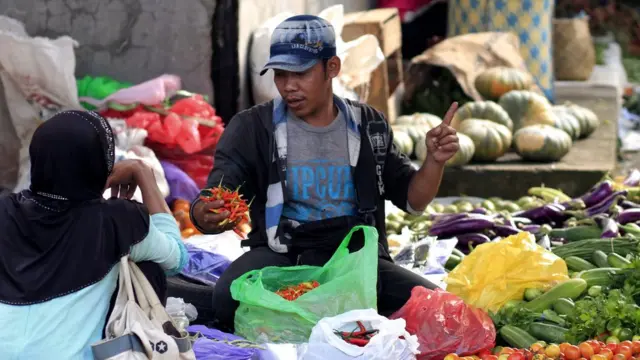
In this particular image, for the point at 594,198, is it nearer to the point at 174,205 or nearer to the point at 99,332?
the point at 174,205

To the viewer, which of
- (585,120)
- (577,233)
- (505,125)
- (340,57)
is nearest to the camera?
(577,233)

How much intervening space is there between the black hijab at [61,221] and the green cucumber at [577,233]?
10.3ft

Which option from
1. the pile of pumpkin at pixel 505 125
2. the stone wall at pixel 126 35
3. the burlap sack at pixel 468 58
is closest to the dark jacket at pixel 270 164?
the stone wall at pixel 126 35

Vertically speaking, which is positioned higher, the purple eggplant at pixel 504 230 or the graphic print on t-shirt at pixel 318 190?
A: the graphic print on t-shirt at pixel 318 190

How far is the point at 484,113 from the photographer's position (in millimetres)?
8898

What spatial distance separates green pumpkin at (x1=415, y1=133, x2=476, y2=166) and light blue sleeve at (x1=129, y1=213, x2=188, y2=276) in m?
4.28

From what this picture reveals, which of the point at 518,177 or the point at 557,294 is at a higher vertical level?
the point at 557,294

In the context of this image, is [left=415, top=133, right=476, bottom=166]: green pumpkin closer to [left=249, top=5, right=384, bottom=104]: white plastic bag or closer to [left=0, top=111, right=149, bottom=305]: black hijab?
[left=249, top=5, right=384, bottom=104]: white plastic bag

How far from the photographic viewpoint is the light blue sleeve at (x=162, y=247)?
12.6ft

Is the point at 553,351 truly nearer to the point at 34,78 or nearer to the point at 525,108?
the point at 34,78

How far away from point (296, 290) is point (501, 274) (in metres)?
0.96

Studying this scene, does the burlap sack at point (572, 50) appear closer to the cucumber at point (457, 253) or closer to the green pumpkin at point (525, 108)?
the green pumpkin at point (525, 108)

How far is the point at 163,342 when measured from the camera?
12.1 feet

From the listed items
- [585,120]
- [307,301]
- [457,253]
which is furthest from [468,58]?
[307,301]
